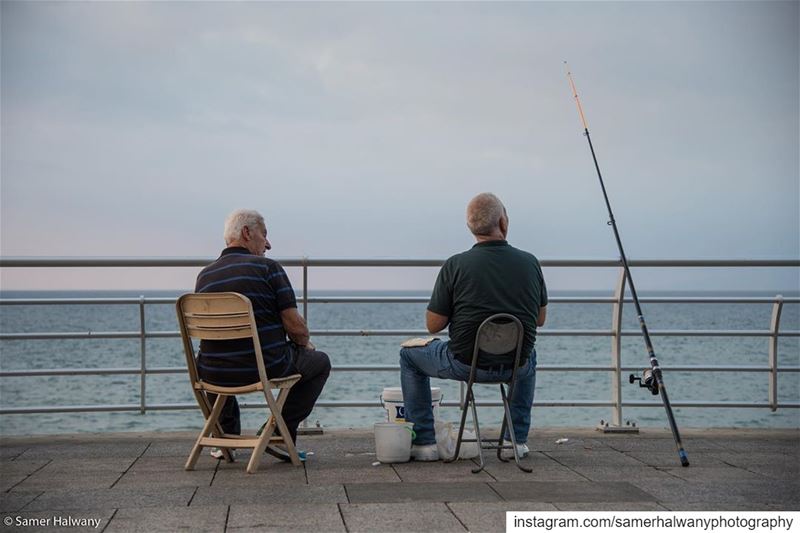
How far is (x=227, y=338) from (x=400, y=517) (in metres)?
1.47

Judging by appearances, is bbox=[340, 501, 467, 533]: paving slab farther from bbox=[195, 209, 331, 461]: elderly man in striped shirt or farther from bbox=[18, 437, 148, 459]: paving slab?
bbox=[18, 437, 148, 459]: paving slab

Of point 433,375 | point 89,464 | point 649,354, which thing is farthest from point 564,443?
point 89,464

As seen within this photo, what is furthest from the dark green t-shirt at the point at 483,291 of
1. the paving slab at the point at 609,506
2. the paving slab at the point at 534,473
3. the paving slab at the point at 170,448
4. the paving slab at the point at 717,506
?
the paving slab at the point at 170,448

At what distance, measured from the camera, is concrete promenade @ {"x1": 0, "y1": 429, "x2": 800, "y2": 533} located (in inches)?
155

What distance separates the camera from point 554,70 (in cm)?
643

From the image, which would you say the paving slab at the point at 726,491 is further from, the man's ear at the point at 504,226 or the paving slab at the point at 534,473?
the man's ear at the point at 504,226

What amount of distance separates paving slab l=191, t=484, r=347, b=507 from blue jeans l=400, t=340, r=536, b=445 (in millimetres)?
910

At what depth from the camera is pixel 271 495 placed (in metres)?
4.41

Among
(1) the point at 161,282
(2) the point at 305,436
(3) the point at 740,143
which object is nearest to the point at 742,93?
(3) the point at 740,143

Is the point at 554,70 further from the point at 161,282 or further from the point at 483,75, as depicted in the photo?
the point at 483,75

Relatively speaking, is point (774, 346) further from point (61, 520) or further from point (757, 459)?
point (61, 520)

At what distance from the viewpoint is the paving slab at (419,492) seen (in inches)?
169

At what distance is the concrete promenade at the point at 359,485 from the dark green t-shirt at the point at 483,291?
713mm

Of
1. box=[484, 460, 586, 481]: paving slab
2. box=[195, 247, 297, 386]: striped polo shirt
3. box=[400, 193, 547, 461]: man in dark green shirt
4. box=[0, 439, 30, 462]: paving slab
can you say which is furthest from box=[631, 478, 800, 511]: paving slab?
box=[0, 439, 30, 462]: paving slab
